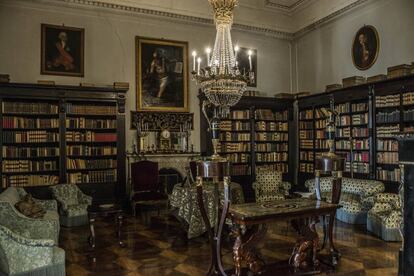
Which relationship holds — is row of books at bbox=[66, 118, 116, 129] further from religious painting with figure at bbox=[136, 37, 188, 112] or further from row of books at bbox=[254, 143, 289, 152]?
row of books at bbox=[254, 143, 289, 152]

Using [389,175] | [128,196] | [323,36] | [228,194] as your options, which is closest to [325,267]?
[228,194]

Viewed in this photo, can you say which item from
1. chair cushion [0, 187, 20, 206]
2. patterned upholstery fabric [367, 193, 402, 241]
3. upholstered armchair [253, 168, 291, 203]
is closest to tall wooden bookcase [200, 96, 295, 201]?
upholstered armchair [253, 168, 291, 203]

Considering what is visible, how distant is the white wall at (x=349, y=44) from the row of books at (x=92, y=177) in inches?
227

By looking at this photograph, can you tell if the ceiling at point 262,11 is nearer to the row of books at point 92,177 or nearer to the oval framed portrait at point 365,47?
the oval framed portrait at point 365,47

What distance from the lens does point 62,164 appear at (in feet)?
25.3

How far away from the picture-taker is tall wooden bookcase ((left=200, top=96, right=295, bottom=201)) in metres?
9.34

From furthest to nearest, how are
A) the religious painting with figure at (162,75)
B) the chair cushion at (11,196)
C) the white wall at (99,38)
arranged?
the religious painting with figure at (162,75) → the white wall at (99,38) → the chair cushion at (11,196)

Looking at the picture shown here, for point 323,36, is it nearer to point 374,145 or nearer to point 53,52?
point 374,145

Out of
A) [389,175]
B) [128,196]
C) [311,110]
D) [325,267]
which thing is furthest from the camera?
[311,110]

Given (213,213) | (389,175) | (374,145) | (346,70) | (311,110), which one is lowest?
(213,213)

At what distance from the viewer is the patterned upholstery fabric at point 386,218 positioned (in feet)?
17.8

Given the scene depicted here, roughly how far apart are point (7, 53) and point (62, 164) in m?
2.59

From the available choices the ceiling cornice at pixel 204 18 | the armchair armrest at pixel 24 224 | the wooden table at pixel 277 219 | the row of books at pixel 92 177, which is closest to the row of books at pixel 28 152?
the row of books at pixel 92 177

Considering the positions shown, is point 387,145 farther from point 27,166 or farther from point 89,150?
point 27,166
